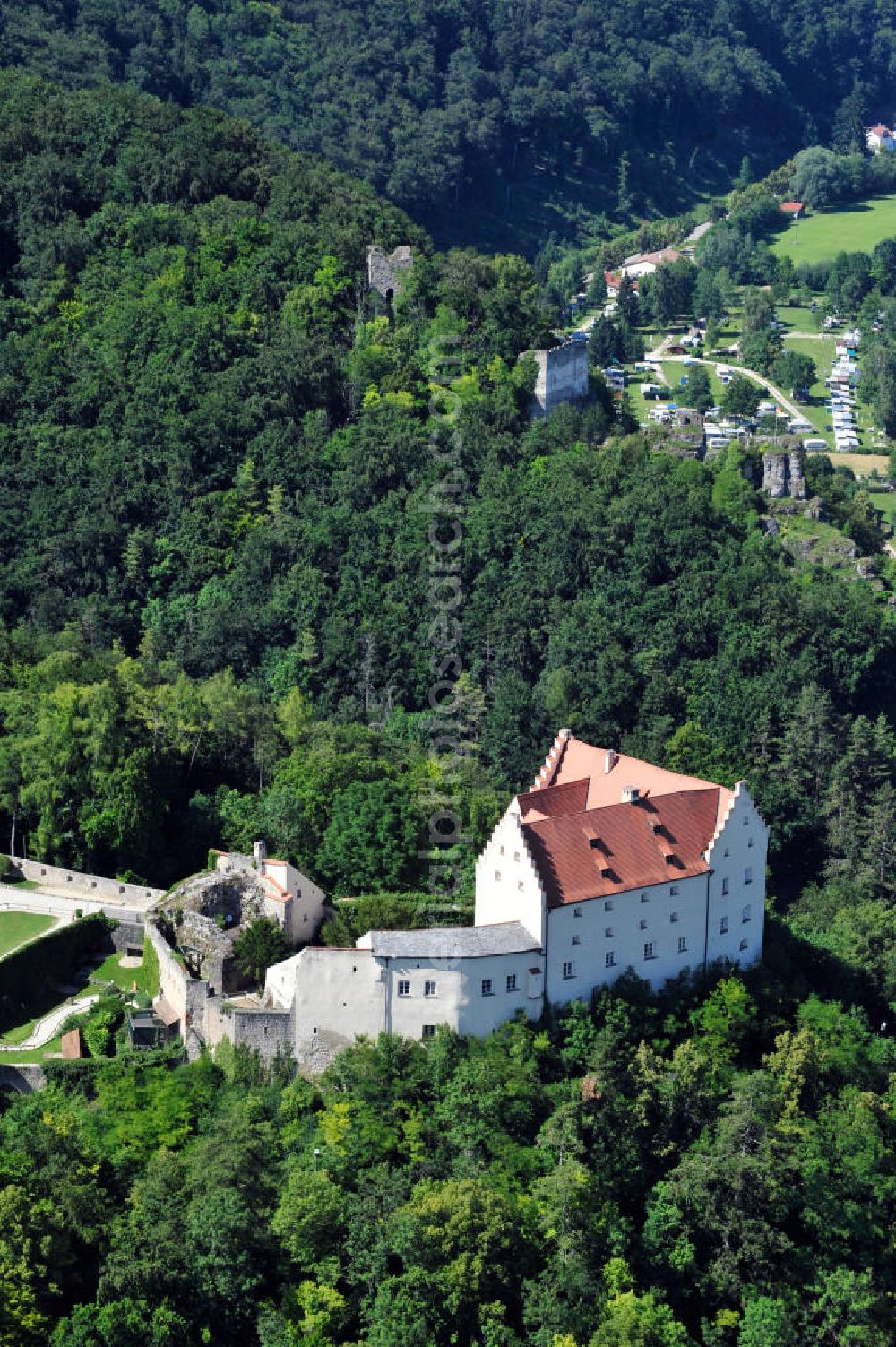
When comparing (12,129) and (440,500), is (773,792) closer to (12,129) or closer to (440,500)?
(440,500)

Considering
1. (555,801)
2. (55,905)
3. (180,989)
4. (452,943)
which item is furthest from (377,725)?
(452,943)

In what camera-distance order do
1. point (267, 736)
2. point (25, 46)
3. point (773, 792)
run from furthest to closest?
point (25, 46) < point (773, 792) < point (267, 736)

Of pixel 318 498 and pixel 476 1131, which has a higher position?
pixel 318 498

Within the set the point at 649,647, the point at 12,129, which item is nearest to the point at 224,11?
the point at 12,129

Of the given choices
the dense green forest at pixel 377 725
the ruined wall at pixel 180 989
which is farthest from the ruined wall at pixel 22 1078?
the ruined wall at pixel 180 989

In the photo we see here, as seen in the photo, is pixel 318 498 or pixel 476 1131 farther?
pixel 318 498

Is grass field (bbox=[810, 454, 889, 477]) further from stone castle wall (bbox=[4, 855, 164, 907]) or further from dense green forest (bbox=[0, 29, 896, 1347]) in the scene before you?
stone castle wall (bbox=[4, 855, 164, 907])

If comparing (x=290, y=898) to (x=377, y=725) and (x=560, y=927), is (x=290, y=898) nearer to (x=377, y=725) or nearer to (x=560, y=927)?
(x=560, y=927)
